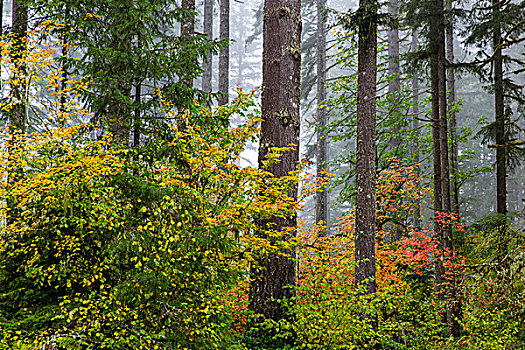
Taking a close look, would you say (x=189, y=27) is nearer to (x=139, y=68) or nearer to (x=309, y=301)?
(x=139, y=68)

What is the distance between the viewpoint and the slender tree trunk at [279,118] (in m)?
5.23

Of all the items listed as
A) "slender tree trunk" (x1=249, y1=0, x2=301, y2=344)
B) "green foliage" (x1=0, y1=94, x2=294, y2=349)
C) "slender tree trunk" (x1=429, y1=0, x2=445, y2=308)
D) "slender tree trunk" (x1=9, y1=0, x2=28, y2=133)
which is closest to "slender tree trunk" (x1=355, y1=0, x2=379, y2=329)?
"slender tree trunk" (x1=249, y1=0, x2=301, y2=344)

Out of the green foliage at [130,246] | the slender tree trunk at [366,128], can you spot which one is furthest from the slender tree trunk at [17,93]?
the slender tree trunk at [366,128]

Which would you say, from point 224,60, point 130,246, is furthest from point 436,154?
point 130,246

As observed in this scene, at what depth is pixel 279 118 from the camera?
5.57 metres

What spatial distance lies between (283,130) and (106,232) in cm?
273

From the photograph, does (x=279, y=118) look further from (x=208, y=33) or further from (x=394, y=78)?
(x=208, y=33)

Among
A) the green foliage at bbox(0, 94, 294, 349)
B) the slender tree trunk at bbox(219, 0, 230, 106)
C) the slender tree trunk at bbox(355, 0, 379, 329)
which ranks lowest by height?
the green foliage at bbox(0, 94, 294, 349)

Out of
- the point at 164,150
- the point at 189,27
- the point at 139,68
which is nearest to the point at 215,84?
the point at 189,27

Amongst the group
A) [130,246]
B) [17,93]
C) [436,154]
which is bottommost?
[130,246]

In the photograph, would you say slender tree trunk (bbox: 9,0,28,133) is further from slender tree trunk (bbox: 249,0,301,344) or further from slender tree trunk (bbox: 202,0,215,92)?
slender tree trunk (bbox: 202,0,215,92)

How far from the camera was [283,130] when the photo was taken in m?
5.55

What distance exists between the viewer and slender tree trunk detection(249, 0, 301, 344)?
206 inches

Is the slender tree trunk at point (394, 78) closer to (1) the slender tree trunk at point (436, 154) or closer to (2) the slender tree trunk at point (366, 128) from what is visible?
(1) the slender tree trunk at point (436, 154)
